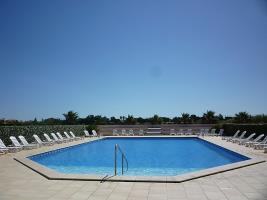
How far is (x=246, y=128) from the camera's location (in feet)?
70.6

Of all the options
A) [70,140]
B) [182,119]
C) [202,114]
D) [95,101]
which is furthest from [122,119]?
[70,140]

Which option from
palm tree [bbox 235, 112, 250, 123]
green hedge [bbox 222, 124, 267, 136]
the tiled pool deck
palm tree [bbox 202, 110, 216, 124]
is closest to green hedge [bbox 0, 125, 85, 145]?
the tiled pool deck

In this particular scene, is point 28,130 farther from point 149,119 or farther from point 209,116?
point 209,116

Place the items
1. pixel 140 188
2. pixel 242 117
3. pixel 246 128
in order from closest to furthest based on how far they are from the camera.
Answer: pixel 140 188
pixel 246 128
pixel 242 117

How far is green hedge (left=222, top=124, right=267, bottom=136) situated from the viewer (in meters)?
19.8

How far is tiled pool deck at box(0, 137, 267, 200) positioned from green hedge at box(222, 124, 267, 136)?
42.1 ft

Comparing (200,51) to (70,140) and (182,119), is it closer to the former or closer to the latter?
(70,140)

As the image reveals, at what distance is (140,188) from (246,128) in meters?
16.9

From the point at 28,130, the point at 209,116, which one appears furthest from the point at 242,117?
the point at 28,130

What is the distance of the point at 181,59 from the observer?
19.4m

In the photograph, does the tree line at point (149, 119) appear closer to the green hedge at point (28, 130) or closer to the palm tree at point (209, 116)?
the palm tree at point (209, 116)

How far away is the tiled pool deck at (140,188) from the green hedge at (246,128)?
12.8 metres

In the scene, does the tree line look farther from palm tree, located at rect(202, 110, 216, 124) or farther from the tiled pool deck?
the tiled pool deck

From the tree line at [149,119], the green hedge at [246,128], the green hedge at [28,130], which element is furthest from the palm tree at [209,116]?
the green hedge at [28,130]
